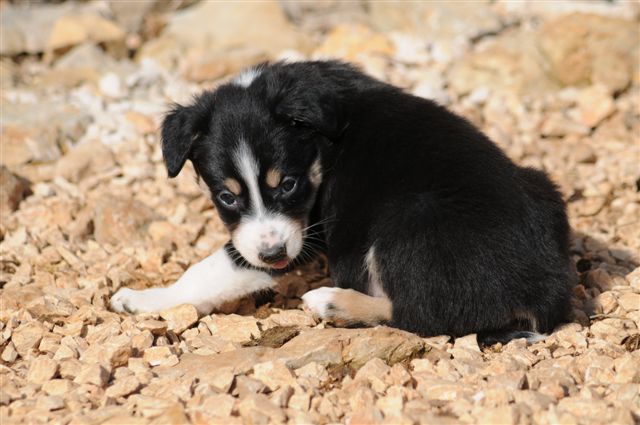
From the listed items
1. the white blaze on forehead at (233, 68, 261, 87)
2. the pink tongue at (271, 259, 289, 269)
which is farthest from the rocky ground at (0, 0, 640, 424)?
the white blaze on forehead at (233, 68, 261, 87)

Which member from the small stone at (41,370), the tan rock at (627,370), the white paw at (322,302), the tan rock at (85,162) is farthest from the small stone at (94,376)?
the tan rock at (85,162)

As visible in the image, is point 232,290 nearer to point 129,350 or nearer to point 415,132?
point 129,350

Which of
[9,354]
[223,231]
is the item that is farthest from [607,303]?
[9,354]

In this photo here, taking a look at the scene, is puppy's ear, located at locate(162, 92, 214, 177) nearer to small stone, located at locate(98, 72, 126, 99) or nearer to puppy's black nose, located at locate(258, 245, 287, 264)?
puppy's black nose, located at locate(258, 245, 287, 264)

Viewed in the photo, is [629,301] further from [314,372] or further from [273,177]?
[273,177]

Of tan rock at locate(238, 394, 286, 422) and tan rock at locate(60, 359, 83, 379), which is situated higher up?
tan rock at locate(238, 394, 286, 422)

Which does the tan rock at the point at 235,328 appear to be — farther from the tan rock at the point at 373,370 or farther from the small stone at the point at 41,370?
the small stone at the point at 41,370

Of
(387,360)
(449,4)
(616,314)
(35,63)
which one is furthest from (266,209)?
(449,4)
